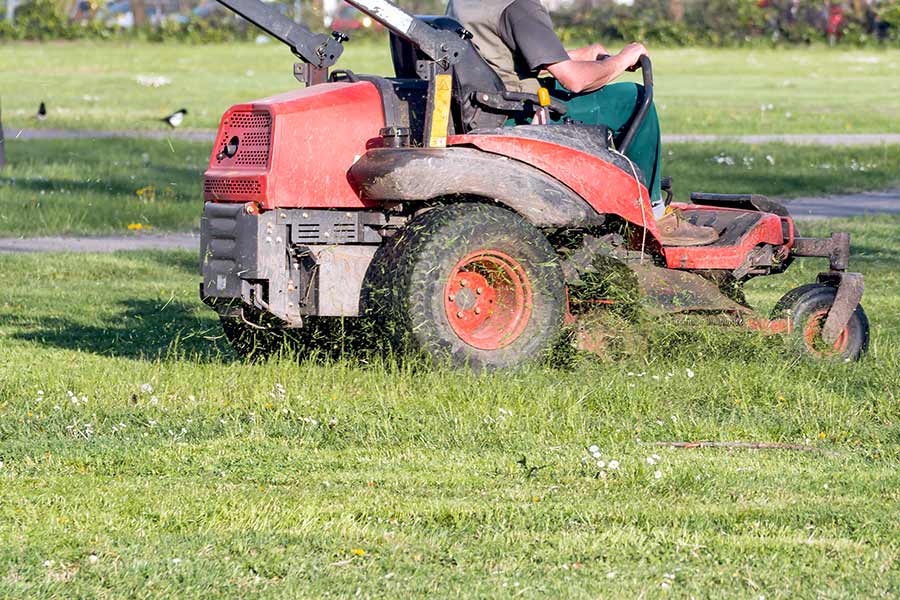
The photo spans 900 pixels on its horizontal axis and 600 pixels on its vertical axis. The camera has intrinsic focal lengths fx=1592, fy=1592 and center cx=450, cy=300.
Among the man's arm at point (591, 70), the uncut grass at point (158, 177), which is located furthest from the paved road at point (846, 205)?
the man's arm at point (591, 70)

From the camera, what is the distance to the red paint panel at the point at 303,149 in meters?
6.39

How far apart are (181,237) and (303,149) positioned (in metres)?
7.15

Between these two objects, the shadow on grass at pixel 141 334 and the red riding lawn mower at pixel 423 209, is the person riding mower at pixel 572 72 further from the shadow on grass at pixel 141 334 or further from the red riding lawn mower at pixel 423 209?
the shadow on grass at pixel 141 334

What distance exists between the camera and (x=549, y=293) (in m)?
6.65

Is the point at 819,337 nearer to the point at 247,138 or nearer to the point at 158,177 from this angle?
the point at 247,138

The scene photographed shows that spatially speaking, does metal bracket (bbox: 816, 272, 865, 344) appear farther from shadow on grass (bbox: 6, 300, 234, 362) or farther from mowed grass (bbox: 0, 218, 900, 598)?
shadow on grass (bbox: 6, 300, 234, 362)

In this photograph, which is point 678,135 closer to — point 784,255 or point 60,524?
point 784,255

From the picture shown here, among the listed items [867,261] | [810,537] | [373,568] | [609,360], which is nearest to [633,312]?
[609,360]

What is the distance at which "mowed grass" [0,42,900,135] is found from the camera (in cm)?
2327

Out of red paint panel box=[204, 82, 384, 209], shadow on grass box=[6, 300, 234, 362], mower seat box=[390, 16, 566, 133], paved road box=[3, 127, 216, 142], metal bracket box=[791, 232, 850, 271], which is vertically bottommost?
paved road box=[3, 127, 216, 142]

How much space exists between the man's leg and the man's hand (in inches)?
3.8

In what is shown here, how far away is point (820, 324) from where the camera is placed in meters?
7.52

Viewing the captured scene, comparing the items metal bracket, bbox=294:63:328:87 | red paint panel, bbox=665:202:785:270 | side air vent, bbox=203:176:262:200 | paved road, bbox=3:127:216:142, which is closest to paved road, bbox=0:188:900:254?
metal bracket, bbox=294:63:328:87

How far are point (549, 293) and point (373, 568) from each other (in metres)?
2.63
